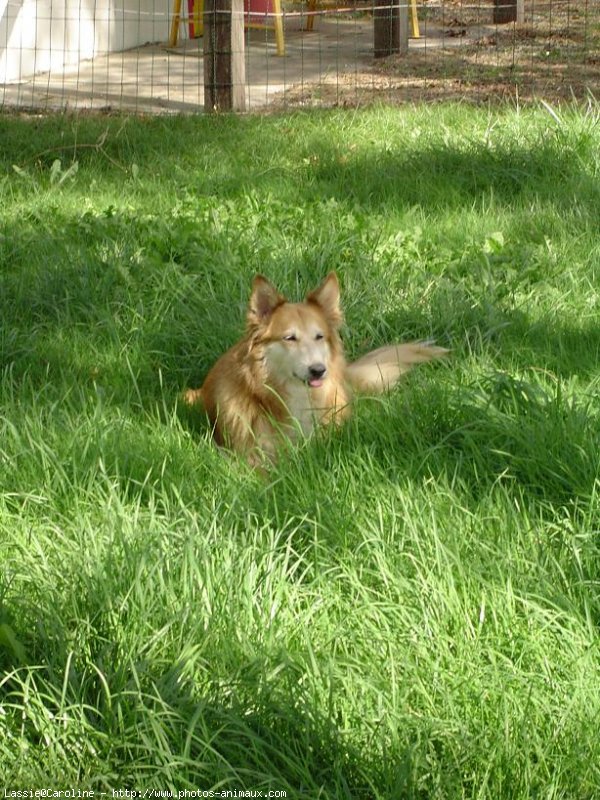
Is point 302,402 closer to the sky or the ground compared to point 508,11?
closer to the ground

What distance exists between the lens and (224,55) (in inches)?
355

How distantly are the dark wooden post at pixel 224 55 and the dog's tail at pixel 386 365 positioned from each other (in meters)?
4.99

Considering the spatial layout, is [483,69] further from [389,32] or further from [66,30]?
[66,30]

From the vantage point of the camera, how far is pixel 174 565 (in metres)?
2.94

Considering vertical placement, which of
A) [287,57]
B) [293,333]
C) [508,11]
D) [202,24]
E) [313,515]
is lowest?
[313,515]

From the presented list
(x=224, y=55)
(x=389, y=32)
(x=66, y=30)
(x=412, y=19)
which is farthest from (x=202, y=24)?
(x=224, y=55)

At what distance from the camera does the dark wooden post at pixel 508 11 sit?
12.7 meters

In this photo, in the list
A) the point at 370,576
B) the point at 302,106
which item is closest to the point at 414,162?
the point at 302,106

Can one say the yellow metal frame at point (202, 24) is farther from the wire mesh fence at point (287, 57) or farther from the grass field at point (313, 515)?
the grass field at point (313, 515)

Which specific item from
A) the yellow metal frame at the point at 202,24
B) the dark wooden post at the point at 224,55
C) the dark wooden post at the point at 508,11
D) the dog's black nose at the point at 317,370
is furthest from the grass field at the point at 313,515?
the dark wooden post at the point at 508,11

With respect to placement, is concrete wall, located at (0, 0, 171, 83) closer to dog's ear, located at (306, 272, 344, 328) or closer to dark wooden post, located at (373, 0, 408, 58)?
dark wooden post, located at (373, 0, 408, 58)

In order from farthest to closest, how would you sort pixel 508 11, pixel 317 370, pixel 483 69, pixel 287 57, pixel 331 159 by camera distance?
pixel 508 11
pixel 287 57
pixel 483 69
pixel 331 159
pixel 317 370

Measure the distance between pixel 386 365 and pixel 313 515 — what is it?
1346 millimetres

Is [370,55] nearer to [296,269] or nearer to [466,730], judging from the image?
[296,269]
